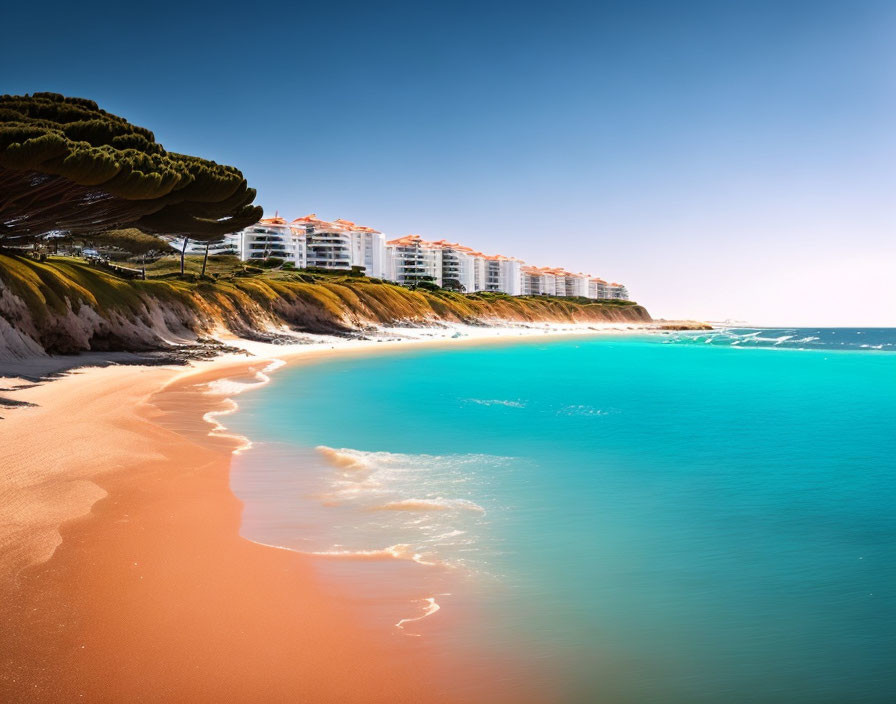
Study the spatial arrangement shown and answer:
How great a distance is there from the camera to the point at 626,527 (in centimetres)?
810

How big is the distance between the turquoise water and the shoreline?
25.7 inches

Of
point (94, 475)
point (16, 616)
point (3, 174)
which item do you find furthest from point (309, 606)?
point (3, 174)

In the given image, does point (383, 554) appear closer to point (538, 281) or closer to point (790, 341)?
point (790, 341)

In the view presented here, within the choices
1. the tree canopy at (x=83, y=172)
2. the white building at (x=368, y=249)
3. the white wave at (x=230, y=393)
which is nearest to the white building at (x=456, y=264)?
the white building at (x=368, y=249)

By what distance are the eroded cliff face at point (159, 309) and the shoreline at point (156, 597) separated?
17729 mm

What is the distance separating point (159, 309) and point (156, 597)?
37713 millimetres

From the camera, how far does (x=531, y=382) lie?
94.3 feet

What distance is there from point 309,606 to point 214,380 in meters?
21.4

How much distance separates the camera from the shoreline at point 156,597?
4043 millimetres

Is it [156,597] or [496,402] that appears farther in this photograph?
[496,402]

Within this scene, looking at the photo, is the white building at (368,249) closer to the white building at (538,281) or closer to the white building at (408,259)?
the white building at (408,259)

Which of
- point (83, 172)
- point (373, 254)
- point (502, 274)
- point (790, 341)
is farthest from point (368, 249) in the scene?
point (83, 172)

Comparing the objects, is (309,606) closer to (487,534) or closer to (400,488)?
(487,534)

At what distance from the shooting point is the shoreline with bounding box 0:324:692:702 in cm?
404
